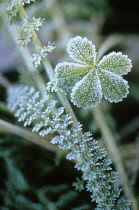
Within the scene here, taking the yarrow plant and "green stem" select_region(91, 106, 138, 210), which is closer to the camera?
the yarrow plant

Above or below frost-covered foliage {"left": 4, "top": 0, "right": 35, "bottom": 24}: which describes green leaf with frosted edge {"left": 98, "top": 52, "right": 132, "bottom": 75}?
below

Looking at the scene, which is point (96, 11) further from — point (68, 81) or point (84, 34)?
point (68, 81)

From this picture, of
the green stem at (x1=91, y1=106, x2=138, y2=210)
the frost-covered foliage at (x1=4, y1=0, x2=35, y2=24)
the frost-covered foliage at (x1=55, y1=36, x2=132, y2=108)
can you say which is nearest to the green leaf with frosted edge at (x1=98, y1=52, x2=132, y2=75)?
the frost-covered foliage at (x1=55, y1=36, x2=132, y2=108)

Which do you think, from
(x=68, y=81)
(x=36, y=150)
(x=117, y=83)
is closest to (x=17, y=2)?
(x=68, y=81)

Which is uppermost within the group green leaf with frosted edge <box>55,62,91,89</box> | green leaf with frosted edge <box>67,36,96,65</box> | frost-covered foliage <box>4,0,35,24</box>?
frost-covered foliage <box>4,0,35,24</box>

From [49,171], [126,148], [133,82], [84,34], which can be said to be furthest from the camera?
[84,34]

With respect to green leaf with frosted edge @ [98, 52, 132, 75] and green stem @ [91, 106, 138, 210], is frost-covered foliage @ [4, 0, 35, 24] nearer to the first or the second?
green leaf with frosted edge @ [98, 52, 132, 75]

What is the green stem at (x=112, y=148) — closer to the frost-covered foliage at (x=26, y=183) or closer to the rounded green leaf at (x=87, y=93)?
the frost-covered foliage at (x=26, y=183)

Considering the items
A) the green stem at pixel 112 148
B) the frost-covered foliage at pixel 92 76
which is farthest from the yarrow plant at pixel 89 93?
the green stem at pixel 112 148
